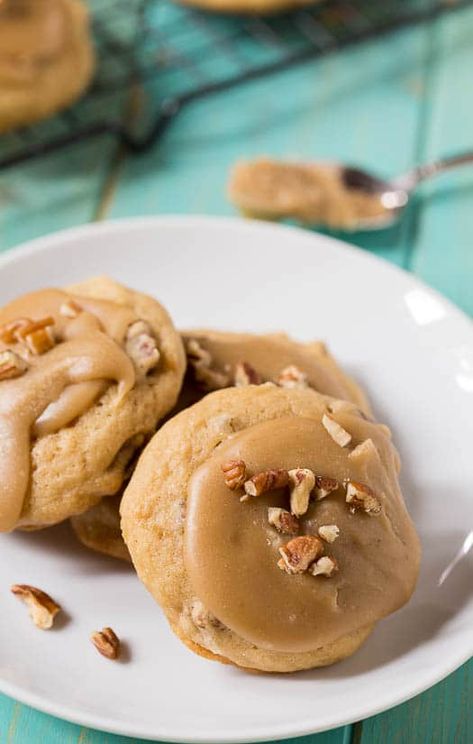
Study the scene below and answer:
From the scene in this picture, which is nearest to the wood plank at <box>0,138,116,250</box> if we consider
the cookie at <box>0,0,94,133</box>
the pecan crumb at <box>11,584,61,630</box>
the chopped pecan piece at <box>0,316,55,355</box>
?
the cookie at <box>0,0,94,133</box>

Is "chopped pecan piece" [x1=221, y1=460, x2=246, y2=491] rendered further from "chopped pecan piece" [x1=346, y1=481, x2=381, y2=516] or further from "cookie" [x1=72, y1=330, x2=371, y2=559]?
"cookie" [x1=72, y1=330, x2=371, y2=559]

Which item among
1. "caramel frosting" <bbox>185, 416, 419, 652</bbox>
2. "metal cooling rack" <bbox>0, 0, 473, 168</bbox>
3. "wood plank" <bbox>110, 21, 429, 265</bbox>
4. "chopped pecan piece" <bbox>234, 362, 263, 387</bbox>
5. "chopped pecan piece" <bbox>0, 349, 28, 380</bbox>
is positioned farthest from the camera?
"metal cooling rack" <bbox>0, 0, 473, 168</bbox>

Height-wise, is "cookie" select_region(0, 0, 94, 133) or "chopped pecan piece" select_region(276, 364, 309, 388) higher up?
"cookie" select_region(0, 0, 94, 133)

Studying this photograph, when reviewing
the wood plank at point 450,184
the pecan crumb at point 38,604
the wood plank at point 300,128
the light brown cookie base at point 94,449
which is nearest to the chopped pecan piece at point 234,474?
the light brown cookie base at point 94,449

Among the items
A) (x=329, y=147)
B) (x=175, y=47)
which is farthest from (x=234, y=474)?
(x=175, y=47)

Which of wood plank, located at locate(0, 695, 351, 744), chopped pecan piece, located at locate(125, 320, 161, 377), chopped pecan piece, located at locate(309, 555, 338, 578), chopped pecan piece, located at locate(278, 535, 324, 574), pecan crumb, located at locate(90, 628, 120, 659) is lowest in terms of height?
wood plank, located at locate(0, 695, 351, 744)

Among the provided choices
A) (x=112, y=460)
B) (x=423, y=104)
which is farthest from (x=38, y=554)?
(x=423, y=104)

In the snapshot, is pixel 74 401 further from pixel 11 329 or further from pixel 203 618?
pixel 203 618

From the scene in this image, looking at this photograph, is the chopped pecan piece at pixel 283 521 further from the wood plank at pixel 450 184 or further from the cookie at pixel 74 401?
the wood plank at pixel 450 184

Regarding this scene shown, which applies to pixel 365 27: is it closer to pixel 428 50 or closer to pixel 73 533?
pixel 428 50
